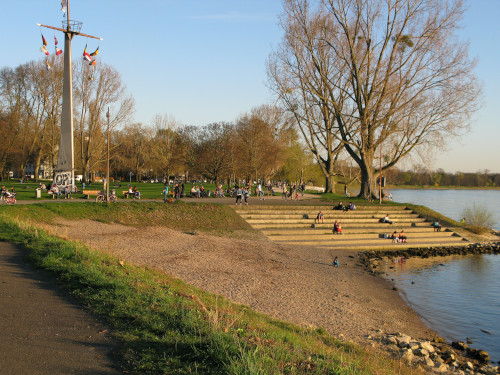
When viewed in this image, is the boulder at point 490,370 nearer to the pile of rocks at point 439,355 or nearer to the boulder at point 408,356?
the pile of rocks at point 439,355

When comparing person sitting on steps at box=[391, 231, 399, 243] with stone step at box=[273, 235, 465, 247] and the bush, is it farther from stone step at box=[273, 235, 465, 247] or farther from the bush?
the bush

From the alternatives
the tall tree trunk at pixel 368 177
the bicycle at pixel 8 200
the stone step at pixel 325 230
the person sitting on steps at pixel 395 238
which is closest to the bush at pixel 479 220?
the stone step at pixel 325 230

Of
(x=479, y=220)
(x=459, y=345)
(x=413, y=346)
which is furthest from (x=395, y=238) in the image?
(x=413, y=346)

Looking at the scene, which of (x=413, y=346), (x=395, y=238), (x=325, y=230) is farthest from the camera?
(x=325, y=230)

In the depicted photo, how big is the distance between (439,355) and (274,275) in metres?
7.99

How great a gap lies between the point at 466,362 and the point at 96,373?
9.49 meters

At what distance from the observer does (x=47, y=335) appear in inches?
233

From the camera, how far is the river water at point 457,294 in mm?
13422

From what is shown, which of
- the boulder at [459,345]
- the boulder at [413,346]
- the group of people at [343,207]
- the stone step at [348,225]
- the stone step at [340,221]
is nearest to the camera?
the boulder at [413,346]

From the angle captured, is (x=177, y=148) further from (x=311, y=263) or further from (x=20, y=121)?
(x=311, y=263)

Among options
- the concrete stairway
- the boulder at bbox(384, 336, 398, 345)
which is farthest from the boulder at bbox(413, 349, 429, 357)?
the concrete stairway

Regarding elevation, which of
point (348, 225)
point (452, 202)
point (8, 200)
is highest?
Result: point (8, 200)

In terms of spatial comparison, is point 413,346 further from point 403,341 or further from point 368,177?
point 368,177

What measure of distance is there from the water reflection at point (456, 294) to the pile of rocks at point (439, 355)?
2.89ft
